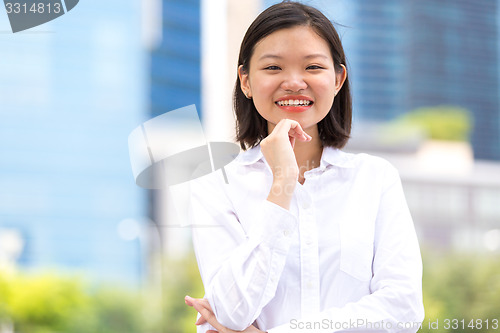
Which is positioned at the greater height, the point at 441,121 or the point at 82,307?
the point at 441,121

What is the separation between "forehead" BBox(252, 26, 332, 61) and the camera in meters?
0.95

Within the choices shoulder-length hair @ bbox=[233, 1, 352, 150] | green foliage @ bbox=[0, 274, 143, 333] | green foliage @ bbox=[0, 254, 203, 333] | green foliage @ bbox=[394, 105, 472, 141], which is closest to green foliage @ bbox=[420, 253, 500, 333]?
green foliage @ bbox=[0, 254, 203, 333]

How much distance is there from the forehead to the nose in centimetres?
3

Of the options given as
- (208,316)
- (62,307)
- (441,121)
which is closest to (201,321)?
(208,316)

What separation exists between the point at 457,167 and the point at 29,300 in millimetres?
18854

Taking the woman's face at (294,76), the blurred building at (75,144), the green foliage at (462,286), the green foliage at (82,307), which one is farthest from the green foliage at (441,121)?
the woman's face at (294,76)

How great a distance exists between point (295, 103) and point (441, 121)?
33542 mm

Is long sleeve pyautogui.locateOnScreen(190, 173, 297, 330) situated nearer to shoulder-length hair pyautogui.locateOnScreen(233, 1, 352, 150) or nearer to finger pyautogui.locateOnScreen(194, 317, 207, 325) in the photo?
finger pyautogui.locateOnScreen(194, 317, 207, 325)

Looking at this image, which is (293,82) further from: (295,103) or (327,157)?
(327,157)

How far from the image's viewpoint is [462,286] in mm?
12977

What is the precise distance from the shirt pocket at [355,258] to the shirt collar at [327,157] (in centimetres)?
13

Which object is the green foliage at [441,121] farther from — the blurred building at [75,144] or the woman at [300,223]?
the woman at [300,223]

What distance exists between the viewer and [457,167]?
29.1 metres

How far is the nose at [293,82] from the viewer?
0.94 meters
